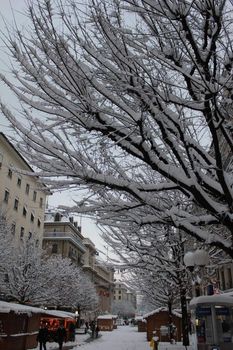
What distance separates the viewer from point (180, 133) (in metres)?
6.38

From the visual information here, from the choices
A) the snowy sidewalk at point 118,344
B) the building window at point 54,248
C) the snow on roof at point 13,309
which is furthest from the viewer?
the building window at point 54,248

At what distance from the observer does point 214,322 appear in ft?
37.6

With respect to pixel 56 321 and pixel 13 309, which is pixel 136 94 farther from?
pixel 56 321

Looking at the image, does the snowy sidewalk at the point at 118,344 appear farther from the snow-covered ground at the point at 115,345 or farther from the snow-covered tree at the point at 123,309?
the snow-covered tree at the point at 123,309

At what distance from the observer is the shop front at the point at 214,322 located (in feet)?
36.8

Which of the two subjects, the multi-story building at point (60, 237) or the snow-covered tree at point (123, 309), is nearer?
the multi-story building at point (60, 237)

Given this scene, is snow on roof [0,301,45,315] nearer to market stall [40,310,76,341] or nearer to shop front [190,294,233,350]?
shop front [190,294,233,350]

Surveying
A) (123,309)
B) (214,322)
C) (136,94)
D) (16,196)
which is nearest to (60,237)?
(16,196)

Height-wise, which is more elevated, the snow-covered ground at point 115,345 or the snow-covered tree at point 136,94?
the snow-covered tree at point 136,94

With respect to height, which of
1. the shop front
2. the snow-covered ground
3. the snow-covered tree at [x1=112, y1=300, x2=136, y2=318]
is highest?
the snow-covered tree at [x1=112, y1=300, x2=136, y2=318]

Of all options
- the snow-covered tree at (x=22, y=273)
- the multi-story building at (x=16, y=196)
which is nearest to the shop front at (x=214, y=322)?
the snow-covered tree at (x=22, y=273)

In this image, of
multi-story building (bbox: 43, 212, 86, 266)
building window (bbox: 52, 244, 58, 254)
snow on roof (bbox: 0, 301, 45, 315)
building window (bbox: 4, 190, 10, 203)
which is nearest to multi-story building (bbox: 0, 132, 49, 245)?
building window (bbox: 4, 190, 10, 203)

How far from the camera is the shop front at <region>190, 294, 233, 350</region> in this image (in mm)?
11227

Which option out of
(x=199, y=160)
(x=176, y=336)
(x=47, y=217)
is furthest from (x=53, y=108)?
(x=47, y=217)
